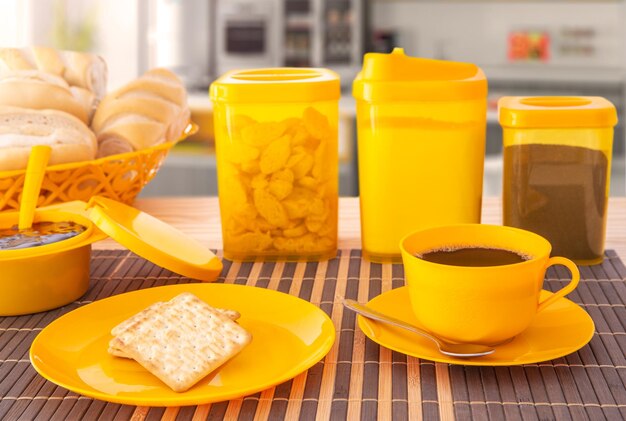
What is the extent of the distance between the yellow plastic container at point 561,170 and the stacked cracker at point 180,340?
1.43 feet

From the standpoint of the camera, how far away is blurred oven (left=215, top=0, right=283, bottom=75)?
436cm

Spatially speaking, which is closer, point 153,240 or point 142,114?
point 153,240

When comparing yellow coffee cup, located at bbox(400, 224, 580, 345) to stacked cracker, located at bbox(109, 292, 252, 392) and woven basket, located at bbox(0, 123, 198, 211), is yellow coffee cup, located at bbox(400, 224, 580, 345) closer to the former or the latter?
stacked cracker, located at bbox(109, 292, 252, 392)

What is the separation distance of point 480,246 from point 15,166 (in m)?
0.65

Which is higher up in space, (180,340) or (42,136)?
(42,136)

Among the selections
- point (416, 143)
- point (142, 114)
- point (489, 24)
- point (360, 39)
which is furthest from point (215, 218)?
point (489, 24)

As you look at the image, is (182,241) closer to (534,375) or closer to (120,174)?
(120,174)

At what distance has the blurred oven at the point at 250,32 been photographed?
436 cm

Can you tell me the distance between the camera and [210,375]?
0.69m

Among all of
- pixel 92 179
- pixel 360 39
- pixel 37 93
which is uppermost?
pixel 360 39

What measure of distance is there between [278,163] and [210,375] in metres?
0.37

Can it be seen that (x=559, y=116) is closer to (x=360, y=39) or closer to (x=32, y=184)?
(x=32, y=184)

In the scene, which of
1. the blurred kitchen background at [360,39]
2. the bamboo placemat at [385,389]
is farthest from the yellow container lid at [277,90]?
the blurred kitchen background at [360,39]

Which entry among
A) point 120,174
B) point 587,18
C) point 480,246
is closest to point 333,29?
point 587,18
